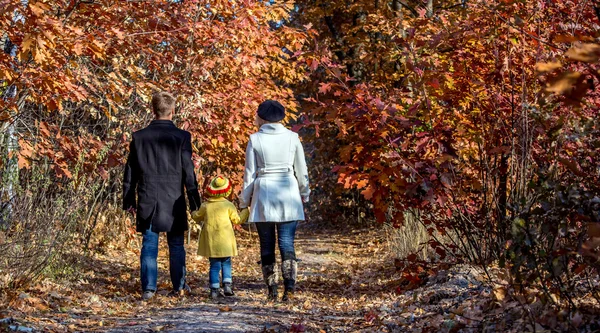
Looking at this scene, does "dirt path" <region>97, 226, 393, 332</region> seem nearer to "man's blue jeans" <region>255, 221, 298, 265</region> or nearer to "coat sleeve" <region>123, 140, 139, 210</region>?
"man's blue jeans" <region>255, 221, 298, 265</region>

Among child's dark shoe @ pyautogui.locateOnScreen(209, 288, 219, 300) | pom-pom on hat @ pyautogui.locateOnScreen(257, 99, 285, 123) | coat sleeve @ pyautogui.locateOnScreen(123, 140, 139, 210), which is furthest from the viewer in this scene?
child's dark shoe @ pyautogui.locateOnScreen(209, 288, 219, 300)

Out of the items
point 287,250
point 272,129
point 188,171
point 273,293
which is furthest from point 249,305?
point 272,129

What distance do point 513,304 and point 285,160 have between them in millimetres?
2679

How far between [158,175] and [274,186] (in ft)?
3.68

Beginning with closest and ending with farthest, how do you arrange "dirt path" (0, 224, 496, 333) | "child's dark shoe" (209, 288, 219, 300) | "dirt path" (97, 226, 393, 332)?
"dirt path" (0, 224, 496, 333) < "dirt path" (97, 226, 393, 332) < "child's dark shoe" (209, 288, 219, 300)

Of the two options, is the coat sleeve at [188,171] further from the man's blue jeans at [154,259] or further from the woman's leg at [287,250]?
the woman's leg at [287,250]

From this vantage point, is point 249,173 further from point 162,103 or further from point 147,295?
point 147,295

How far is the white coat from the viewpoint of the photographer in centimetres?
612

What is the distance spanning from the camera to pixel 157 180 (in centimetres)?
642

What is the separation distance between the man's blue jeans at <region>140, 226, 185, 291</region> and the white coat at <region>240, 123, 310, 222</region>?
2.91ft

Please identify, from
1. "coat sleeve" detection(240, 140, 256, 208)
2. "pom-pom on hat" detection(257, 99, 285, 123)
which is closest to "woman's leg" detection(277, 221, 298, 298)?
"coat sleeve" detection(240, 140, 256, 208)

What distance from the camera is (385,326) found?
4.92m

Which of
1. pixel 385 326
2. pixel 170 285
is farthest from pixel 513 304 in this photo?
pixel 170 285

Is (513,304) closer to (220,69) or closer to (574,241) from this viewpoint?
(574,241)
